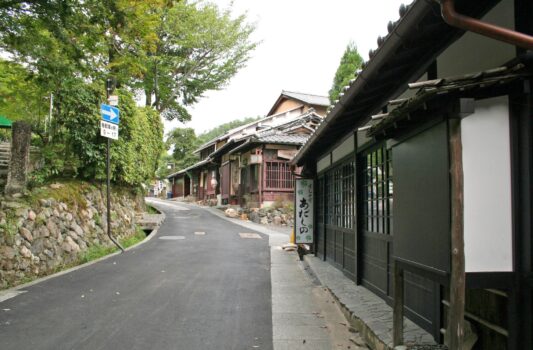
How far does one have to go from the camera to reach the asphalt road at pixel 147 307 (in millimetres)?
5348

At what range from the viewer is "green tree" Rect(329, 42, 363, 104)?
98.8 feet

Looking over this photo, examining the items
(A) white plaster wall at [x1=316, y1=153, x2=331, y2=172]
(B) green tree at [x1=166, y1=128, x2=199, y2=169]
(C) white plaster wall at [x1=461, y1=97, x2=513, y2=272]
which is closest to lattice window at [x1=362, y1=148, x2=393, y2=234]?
(C) white plaster wall at [x1=461, y1=97, x2=513, y2=272]

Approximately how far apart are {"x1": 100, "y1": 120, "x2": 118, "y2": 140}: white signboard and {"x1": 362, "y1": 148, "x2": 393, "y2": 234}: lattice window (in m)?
7.53

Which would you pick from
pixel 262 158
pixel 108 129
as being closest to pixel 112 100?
pixel 108 129

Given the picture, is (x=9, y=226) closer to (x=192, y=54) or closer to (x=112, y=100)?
(x=112, y=100)

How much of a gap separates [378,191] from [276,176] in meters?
19.5

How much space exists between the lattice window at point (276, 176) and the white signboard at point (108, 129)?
14.7m

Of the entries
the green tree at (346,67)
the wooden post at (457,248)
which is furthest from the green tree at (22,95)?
the green tree at (346,67)

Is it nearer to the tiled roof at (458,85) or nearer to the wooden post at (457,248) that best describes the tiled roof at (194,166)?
the tiled roof at (458,85)

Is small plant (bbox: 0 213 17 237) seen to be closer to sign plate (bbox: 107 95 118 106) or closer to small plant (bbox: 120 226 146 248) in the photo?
sign plate (bbox: 107 95 118 106)

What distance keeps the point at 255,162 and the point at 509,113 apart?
76.1ft

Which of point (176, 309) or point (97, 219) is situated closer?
point (176, 309)

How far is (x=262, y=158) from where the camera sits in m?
26.1

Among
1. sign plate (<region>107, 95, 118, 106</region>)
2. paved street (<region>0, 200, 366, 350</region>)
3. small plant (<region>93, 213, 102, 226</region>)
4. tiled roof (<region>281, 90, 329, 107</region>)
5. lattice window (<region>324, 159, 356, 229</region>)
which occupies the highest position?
tiled roof (<region>281, 90, 329, 107</region>)
